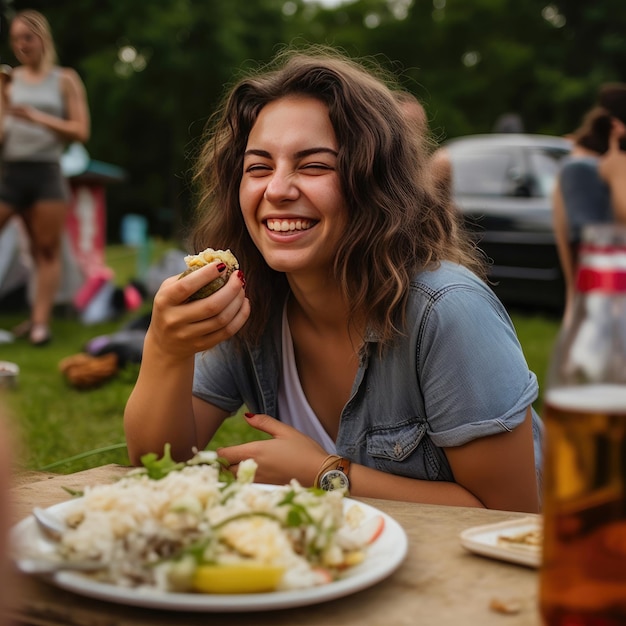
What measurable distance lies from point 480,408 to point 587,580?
98 cm

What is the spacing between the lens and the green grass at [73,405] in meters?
3.97

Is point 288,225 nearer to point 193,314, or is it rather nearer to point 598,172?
point 193,314

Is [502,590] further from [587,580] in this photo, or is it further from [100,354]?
[100,354]

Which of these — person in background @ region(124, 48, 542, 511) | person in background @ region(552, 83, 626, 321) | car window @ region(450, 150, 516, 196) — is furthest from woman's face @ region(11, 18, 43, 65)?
person in background @ region(124, 48, 542, 511)

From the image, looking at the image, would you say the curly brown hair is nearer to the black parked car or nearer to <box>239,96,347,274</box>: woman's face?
<box>239,96,347,274</box>: woman's face

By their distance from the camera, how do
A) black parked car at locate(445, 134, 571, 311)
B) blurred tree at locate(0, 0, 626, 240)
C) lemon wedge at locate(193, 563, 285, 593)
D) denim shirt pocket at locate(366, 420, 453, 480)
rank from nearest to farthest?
lemon wedge at locate(193, 563, 285, 593)
denim shirt pocket at locate(366, 420, 453, 480)
black parked car at locate(445, 134, 571, 311)
blurred tree at locate(0, 0, 626, 240)

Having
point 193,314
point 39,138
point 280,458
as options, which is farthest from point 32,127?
point 280,458

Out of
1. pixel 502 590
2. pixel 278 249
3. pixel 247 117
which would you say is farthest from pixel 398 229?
pixel 502 590

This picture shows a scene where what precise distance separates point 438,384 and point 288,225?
51 cm

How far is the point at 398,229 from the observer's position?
221 centimetres

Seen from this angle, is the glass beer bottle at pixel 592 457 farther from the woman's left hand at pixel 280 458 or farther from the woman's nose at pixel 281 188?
Result: the woman's nose at pixel 281 188

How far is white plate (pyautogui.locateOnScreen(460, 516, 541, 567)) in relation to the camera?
3.91 ft

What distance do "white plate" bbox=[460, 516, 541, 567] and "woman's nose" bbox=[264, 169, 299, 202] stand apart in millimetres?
999

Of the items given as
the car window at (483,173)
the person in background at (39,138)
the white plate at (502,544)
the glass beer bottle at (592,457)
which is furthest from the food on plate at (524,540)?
the car window at (483,173)
